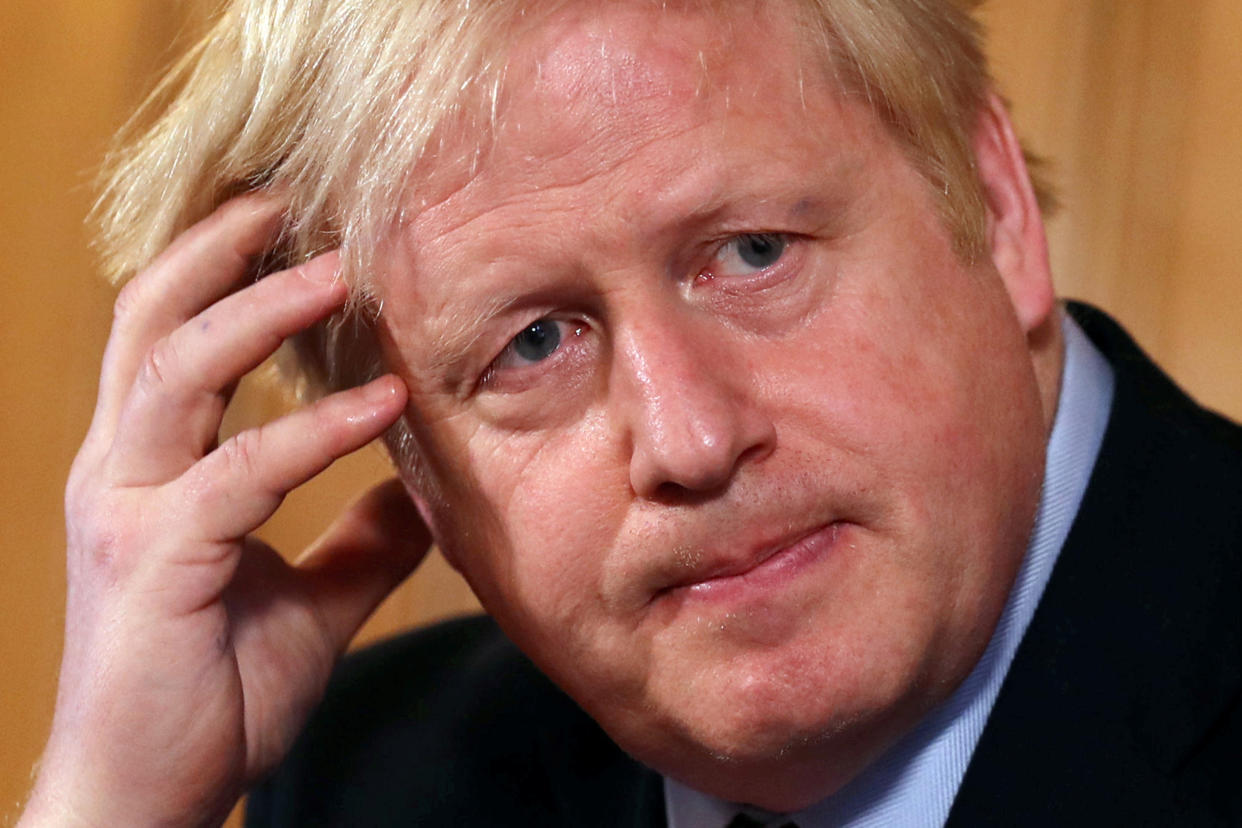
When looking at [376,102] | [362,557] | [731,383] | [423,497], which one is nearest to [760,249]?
[731,383]

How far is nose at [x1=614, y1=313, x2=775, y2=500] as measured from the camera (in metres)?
1.12

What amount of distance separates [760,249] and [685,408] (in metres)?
0.19

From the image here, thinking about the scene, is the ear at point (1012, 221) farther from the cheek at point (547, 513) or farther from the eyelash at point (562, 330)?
the cheek at point (547, 513)

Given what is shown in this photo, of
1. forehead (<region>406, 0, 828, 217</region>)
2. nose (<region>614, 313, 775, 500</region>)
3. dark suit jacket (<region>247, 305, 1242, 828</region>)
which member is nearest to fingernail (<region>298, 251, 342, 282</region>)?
forehead (<region>406, 0, 828, 217</region>)

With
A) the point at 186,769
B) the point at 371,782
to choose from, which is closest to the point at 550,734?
the point at 371,782

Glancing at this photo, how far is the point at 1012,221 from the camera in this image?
1393mm

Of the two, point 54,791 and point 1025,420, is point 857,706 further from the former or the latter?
point 54,791

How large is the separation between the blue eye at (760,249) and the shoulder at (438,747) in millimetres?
782

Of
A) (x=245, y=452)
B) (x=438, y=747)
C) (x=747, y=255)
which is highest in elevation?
(x=747, y=255)

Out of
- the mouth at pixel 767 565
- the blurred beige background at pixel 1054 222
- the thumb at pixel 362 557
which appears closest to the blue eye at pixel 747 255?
the mouth at pixel 767 565

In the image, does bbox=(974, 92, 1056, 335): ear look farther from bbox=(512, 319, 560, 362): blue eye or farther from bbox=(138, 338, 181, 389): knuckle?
bbox=(138, 338, 181, 389): knuckle

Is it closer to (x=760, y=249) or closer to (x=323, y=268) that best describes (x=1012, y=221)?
(x=760, y=249)

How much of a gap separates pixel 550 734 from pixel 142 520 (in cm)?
67

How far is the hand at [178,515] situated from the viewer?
136 centimetres
